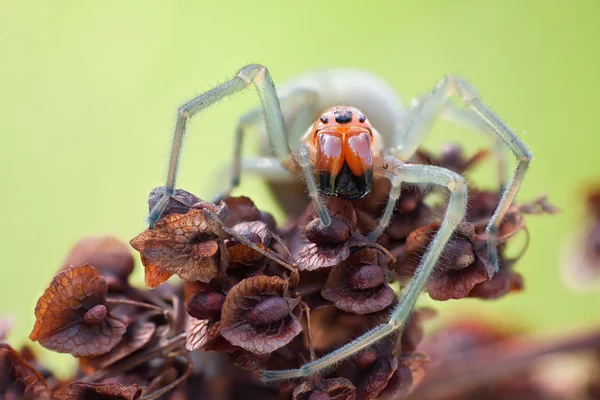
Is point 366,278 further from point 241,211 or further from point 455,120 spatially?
point 455,120

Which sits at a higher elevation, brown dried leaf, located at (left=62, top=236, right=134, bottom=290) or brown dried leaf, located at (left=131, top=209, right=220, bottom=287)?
brown dried leaf, located at (left=131, top=209, right=220, bottom=287)

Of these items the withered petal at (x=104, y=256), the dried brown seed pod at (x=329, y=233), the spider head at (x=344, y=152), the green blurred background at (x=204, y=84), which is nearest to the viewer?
the dried brown seed pod at (x=329, y=233)

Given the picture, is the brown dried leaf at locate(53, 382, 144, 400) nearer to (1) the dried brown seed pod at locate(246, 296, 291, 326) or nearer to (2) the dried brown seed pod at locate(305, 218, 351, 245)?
(1) the dried brown seed pod at locate(246, 296, 291, 326)

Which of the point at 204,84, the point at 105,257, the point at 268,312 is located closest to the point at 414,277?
the point at 268,312

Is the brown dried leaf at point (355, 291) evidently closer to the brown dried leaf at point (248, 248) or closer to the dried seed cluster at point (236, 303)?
the dried seed cluster at point (236, 303)

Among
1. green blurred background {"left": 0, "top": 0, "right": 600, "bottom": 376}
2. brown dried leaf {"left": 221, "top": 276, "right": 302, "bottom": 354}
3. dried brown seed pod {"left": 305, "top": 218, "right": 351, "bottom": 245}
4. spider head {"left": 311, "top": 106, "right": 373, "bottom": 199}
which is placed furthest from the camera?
green blurred background {"left": 0, "top": 0, "right": 600, "bottom": 376}

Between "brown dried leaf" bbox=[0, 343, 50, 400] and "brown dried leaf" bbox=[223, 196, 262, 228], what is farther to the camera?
"brown dried leaf" bbox=[223, 196, 262, 228]

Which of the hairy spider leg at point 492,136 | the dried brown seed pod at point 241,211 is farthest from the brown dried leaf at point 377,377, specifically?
the hairy spider leg at point 492,136

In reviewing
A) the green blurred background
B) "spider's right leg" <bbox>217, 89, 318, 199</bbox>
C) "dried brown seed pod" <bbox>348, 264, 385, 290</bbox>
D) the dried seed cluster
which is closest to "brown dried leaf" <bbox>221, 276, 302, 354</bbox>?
the dried seed cluster
